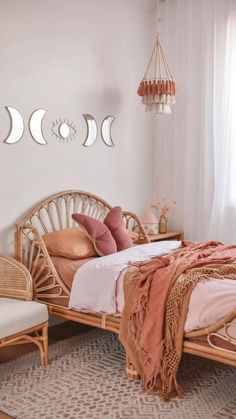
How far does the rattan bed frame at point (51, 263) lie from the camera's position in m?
2.62

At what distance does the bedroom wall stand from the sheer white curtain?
266 mm

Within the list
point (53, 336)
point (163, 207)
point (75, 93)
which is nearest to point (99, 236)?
point (53, 336)

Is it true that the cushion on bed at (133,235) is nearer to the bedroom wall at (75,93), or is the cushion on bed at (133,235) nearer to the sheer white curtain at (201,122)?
the bedroom wall at (75,93)

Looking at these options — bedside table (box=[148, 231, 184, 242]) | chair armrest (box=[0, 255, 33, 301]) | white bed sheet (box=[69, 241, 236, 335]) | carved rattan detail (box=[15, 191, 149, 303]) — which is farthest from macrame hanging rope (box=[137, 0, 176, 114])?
chair armrest (box=[0, 255, 33, 301])

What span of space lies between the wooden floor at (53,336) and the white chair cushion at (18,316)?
1.41 ft

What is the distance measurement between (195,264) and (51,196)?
1.53 m

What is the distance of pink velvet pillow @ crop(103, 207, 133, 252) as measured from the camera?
388 centimetres

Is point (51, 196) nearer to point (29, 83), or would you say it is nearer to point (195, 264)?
point (29, 83)

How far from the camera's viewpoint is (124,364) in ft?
10.5

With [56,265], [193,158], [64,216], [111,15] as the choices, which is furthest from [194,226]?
[111,15]

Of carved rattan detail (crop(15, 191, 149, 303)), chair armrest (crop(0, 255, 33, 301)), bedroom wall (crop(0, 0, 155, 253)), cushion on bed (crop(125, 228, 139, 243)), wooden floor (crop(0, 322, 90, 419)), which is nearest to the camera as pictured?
chair armrest (crop(0, 255, 33, 301))

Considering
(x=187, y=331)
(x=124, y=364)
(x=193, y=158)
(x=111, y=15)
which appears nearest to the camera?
(x=187, y=331)

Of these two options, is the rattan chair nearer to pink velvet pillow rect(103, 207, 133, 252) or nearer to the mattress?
the mattress

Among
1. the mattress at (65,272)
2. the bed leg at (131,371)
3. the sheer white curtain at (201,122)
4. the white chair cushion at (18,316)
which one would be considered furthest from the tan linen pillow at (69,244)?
the sheer white curtain at (201,122)
